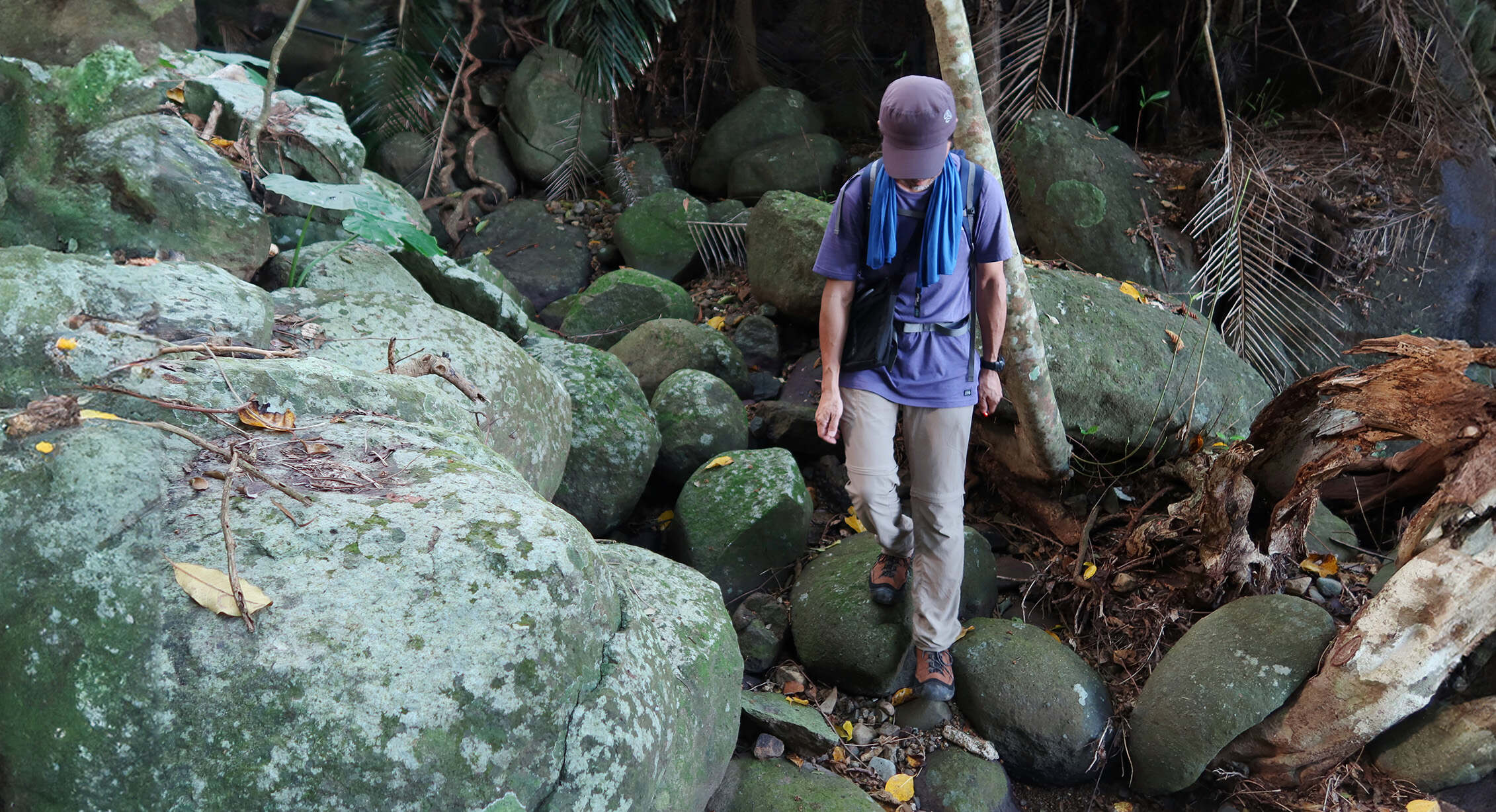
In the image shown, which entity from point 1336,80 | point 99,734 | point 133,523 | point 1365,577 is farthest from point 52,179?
point 1336,80

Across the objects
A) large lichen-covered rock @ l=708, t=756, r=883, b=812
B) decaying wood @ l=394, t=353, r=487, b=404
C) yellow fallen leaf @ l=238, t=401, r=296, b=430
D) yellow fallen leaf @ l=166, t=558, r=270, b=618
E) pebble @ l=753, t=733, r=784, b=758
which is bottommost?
pebble @ l=753, t=733, r=784, b=758

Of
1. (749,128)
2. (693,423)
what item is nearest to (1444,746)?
(693,423)

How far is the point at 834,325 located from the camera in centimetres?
289

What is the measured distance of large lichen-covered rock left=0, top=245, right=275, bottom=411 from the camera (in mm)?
2072

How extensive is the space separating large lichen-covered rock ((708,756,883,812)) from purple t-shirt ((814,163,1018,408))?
3.84 feet

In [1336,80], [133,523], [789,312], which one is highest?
[1336,80]

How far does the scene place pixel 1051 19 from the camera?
5344 mm

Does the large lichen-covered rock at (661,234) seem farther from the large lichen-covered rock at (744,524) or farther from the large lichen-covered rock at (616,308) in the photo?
the large lichen-covered rock at (744,524)

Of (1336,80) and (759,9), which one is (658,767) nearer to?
(1336,80)

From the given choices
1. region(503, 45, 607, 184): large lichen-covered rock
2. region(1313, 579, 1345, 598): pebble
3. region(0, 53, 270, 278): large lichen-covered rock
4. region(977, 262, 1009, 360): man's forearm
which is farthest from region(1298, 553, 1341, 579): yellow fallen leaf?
region(503, 45, 607, 184): large lichen-covered rock

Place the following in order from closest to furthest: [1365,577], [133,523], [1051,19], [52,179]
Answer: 1. [133,523]
2. [52,179]
3. [1365,577]
4. [1051,19]

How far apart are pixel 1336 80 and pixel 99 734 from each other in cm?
719

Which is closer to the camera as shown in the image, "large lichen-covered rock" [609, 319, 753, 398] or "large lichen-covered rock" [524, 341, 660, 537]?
"large lichen-covered rock" [524, 341, 660, 537]

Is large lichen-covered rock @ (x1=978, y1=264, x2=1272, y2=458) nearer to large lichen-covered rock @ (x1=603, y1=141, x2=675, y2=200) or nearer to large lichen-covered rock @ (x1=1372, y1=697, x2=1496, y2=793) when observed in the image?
large lichen-covered rock @ (x1=1372, y1=697, x2=1496, y2=793)
